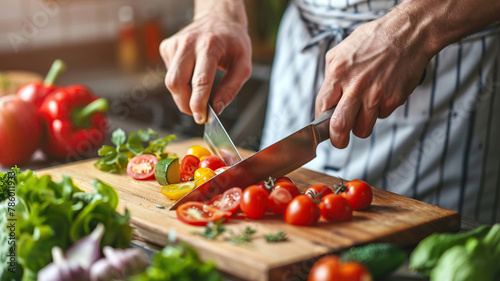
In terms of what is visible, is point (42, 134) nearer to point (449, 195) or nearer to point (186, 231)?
point (186, 231)

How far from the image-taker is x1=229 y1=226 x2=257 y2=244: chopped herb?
3.51 feet

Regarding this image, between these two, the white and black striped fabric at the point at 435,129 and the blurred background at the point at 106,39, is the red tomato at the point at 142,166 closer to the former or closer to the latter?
the white and black striped fabric at the point at 435,129

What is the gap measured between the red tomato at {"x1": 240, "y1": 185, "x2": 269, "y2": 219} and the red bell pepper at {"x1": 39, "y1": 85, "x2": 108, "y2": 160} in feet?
3.02

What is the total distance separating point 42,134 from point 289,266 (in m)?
1.27

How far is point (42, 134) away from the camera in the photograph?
6.45 feet

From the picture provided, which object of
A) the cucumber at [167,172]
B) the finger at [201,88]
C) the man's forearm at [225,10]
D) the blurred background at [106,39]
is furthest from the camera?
the blurred background at [106,39]

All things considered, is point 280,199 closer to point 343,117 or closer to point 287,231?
point 287,231

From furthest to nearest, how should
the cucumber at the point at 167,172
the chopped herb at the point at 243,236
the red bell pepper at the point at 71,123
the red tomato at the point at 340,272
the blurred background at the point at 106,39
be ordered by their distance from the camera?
1. the blurred background at the point at 106,39
2. the red bell pepper at the point at 71,123
3. the cucumber at the point at 167,172
4. the chopped herb at the point at 243,236
5. the red tomato at the point at 340,272

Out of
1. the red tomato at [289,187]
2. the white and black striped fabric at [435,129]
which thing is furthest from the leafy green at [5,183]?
the white and black striped fabric at [435,129]

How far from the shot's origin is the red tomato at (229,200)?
1.21 metres

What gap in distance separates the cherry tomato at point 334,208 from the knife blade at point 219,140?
0.33 meters

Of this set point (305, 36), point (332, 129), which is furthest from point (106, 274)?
point (305, 36)

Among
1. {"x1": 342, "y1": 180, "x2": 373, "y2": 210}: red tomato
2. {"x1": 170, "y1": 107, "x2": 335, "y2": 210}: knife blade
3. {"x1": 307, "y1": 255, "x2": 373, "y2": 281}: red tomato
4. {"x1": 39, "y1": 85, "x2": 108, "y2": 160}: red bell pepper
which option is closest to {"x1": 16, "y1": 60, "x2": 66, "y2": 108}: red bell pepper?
{"x1": 39, "y1": 85, "x2": 108, "y2": 160}: red bell pepper

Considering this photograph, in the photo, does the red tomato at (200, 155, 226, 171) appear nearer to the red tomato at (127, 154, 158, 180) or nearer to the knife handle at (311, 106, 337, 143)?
the red tomato at (127, 154, 158, 180)
